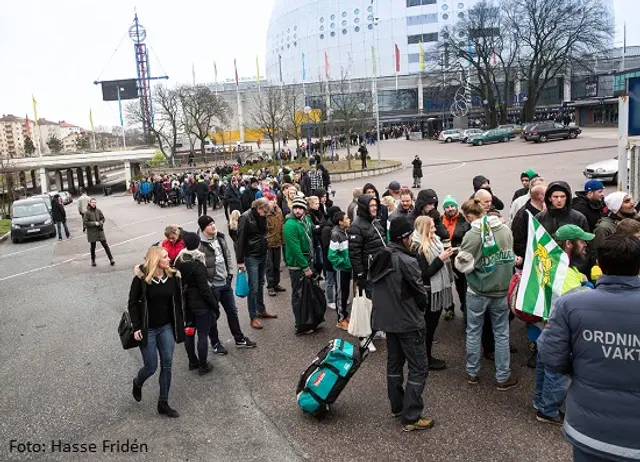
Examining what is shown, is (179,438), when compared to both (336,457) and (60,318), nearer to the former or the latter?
(336,457)

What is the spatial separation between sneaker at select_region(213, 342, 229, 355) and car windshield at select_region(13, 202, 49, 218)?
17.7 metres

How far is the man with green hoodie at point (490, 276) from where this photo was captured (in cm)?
509

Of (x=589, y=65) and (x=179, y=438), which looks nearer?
(x=179, y=438)

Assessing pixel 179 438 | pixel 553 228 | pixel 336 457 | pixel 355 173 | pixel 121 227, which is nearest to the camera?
pixel 336 457

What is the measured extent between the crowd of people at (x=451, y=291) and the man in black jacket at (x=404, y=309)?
10 millimetres

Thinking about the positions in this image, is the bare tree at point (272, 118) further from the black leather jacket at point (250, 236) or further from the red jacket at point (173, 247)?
the red jacket at point (173, 247)

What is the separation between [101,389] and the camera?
610 centimetres

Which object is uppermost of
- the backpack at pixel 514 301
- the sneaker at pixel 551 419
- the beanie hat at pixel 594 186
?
the beanie hat at pixel 594 186

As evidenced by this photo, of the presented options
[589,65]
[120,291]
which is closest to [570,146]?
[589,65]

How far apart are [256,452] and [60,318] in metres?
6.09

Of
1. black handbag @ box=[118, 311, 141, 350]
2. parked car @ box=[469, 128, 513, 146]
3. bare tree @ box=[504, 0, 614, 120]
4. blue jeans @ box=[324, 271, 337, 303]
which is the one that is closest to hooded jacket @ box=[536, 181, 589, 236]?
blue jeans @ box=[324, 271, 337, 303]

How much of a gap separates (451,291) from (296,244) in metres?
2.29

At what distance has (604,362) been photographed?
2.63 metres

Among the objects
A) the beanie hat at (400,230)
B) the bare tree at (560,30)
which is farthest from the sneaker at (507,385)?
the bare tree at (560,30)
